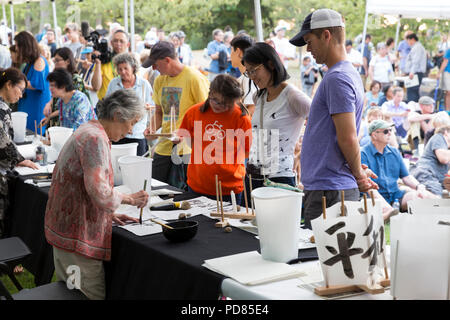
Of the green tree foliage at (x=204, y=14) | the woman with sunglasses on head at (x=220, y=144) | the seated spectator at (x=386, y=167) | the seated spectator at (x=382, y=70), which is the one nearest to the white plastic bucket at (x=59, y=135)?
the woman with sunglasses on head at (x=220, y=144)

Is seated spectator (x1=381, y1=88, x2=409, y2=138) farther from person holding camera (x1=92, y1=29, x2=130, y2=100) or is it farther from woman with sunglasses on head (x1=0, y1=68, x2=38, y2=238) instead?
woman with sunglasses on head (x1=0, y1=68, x2=38, y2=238)

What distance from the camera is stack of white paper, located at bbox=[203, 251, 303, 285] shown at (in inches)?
72.2

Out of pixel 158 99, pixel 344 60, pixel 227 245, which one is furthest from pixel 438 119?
pixel 227 245

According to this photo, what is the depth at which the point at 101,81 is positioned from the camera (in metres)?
5.59

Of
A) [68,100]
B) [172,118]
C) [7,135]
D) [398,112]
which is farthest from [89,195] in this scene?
[398,112]

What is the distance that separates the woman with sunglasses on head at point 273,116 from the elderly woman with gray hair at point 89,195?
84 cm

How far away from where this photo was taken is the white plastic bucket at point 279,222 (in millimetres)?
1904

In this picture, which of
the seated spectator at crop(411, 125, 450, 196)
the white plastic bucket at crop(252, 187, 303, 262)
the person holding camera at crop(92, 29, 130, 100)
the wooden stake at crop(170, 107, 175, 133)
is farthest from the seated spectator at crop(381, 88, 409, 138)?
the white plastic bucket at crop(252, 187, 303, 262)

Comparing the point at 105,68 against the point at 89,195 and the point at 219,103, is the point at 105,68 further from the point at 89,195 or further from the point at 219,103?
the point at 89,195

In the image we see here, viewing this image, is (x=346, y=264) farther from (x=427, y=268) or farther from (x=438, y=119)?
(x=438, y=119)

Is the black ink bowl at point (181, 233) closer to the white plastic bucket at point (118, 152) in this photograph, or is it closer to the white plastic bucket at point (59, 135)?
the white plastic bucket at point (118, 152)

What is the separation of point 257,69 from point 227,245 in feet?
3.62

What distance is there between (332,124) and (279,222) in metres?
0.71

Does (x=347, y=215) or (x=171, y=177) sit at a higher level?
(x=347, y=215)
